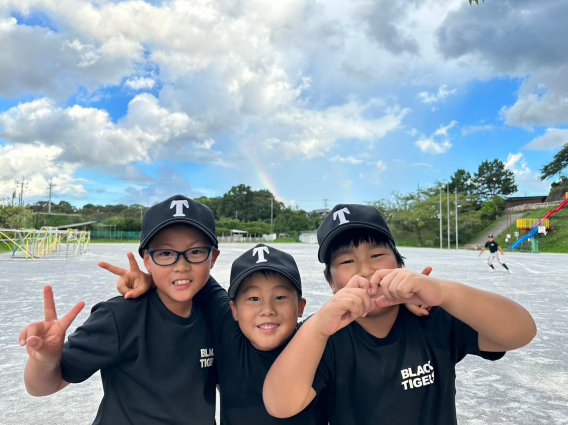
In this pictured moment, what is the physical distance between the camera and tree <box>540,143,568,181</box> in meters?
49.5

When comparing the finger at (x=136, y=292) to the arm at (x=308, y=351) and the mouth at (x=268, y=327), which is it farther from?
the arm at (x=308, y=351)

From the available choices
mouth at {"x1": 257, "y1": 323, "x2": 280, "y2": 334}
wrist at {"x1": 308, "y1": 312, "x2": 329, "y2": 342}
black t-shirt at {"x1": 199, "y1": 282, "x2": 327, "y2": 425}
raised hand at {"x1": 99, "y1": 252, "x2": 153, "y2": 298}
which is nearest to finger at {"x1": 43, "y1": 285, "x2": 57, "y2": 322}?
raised hand at {"x1": 99, "y1": 252, "x2": 153, "y2": 298}

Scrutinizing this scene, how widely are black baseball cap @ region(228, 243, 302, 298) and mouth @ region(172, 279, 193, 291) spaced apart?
0.71 ft

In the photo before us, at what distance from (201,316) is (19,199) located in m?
65.4

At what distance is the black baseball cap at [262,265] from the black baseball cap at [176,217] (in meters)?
0.23

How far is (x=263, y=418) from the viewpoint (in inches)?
62.0

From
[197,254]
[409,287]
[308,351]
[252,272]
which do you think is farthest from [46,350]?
[409,287]

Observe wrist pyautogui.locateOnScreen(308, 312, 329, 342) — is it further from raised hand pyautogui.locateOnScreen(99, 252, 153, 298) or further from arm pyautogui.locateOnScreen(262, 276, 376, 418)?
raised hand pyautogui.locateOnScreen(99, 252, 153, 298)

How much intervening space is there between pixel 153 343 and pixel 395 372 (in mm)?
990

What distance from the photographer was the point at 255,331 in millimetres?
1603

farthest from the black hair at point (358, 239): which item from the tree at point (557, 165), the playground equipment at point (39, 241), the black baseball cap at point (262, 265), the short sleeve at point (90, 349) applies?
the tree at point (557, 165)

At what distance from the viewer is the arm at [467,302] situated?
1.27 metres

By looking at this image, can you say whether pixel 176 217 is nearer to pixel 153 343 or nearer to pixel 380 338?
pixel 153 343

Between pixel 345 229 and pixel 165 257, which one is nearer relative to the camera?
pixel 345 229
